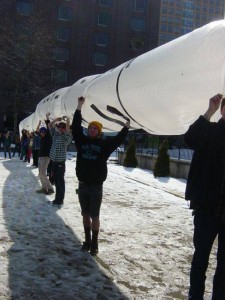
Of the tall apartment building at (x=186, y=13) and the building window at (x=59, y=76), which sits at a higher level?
the tall apartment building at (x=186, y=13)

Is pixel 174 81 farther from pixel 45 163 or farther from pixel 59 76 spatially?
pixel 59 76

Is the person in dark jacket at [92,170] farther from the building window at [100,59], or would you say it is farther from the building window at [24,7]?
the building window at [100,59]

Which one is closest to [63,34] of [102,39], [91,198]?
[102,39]

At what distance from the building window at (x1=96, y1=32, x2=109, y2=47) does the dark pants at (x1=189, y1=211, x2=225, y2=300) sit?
46.3 m

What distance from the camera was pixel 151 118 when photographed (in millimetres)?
3967

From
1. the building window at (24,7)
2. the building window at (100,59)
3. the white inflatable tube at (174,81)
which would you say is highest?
the building window at (24,7)

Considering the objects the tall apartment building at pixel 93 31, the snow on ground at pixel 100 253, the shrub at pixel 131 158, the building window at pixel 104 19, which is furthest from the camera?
the building window at pixel 104 19

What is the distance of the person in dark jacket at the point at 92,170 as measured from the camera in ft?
16.8

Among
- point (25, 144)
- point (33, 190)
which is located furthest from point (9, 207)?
point (25, 144)

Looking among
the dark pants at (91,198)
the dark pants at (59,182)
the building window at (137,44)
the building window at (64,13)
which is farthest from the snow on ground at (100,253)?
the building window at (137,44)

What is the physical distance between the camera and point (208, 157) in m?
3.21

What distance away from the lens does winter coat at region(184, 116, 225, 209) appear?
312 cm

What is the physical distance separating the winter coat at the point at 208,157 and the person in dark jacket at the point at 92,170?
77.2 inches

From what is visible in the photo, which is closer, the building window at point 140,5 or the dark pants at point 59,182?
the dark pants at point 59,182
